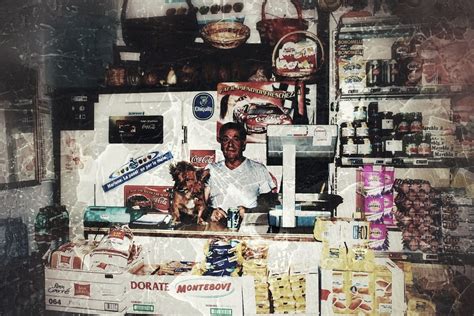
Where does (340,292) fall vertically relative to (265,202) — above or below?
below

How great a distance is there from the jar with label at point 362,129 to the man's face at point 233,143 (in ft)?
1.72

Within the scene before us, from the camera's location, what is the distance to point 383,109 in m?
1.64

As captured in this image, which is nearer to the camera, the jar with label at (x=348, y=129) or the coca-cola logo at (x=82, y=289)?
the jar with label at (x=348, y=129)

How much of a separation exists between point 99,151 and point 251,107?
783 millimetres

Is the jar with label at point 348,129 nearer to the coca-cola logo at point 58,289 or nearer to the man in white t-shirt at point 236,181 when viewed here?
the man in white t-shirt at point 236,181

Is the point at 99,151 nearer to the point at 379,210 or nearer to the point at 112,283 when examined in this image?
the point at 112,283

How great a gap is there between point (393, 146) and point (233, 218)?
31.4 inches

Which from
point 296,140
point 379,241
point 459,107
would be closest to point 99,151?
point 296,140

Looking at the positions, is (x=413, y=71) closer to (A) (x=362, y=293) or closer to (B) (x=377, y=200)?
(B) (x=377, y=200)

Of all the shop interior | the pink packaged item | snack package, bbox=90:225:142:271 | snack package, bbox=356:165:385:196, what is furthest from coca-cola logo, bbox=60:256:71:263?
the pink packaged item

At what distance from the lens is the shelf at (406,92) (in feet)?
5.26

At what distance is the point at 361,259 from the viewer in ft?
5.42

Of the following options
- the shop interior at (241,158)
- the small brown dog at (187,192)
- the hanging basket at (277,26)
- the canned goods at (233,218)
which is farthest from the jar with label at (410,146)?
the small brown dog at (187,192)

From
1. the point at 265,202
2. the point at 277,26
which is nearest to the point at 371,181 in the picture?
the point at 265,202
